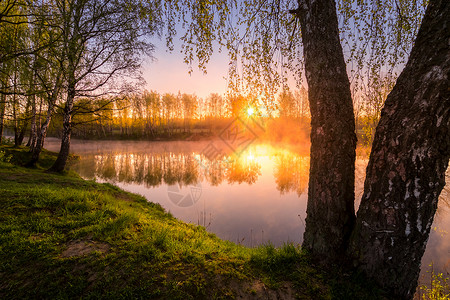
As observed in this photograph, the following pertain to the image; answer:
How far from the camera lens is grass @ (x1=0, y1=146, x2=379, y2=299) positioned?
7.06 ft

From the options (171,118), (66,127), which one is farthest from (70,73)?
(171,118)

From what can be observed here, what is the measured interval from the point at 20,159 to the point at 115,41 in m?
9.47

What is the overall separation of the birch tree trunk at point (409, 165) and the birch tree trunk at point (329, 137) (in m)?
0.27

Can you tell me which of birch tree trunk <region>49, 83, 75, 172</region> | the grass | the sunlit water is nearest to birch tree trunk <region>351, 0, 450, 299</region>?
the grass

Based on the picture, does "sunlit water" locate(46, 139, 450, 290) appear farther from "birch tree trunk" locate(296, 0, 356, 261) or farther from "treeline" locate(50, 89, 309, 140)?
"treeline" locate(50, 89, 309, 140)

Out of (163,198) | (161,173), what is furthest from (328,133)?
(161,173)

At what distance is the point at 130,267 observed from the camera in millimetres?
2496

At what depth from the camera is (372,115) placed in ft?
13.4

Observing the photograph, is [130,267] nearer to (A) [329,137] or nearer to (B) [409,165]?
(A) [329,137]

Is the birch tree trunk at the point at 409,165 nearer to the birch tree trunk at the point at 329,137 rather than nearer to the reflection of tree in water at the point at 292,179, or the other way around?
the birch tree trunk at the point at 329,137

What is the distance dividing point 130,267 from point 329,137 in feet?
10.3

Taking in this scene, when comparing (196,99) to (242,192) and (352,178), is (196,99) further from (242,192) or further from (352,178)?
(352,178)

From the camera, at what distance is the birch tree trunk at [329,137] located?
2494mm

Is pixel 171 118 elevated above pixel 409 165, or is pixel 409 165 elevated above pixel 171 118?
pixel 171 118
